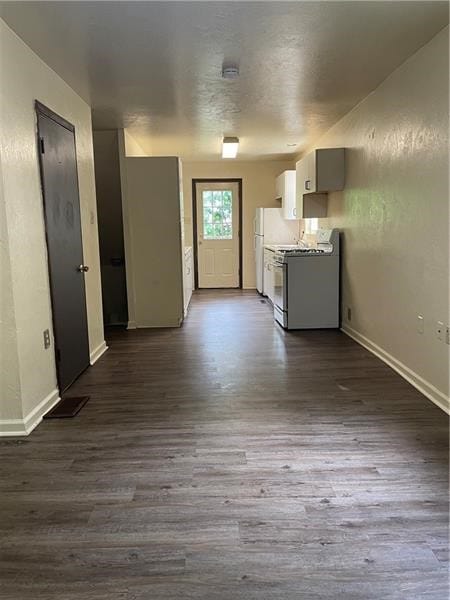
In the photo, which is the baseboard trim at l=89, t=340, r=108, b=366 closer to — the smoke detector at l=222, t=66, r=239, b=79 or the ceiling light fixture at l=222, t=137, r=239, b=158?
the smoke detector at l=222, t=66, r=239, b=79

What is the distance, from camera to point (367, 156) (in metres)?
4.39

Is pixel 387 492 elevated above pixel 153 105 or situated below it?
below

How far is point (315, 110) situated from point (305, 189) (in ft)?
3.82

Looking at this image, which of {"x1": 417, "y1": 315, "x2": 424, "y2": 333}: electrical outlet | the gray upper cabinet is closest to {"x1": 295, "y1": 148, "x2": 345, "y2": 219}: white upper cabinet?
the gray upper cabinet

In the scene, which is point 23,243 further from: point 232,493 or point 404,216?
point 404,216

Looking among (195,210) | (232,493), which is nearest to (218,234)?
(195,210)

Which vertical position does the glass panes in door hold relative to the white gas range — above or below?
above

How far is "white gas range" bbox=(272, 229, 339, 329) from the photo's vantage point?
5305mm

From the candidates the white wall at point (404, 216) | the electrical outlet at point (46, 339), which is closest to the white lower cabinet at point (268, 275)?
the white wall at point (404, 216)

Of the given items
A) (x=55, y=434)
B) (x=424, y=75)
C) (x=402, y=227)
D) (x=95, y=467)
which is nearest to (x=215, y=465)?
(x=95, y=467)

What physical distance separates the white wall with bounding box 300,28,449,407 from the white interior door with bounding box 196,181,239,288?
3.91 meters

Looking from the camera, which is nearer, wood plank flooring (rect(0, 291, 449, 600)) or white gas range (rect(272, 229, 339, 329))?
wood plank flooring (rect(0, 291, 449, 600))

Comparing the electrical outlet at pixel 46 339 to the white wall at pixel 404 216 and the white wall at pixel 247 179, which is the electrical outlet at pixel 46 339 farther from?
the white wall at pixel 247 179

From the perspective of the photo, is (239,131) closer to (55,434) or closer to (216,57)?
(216,57)
